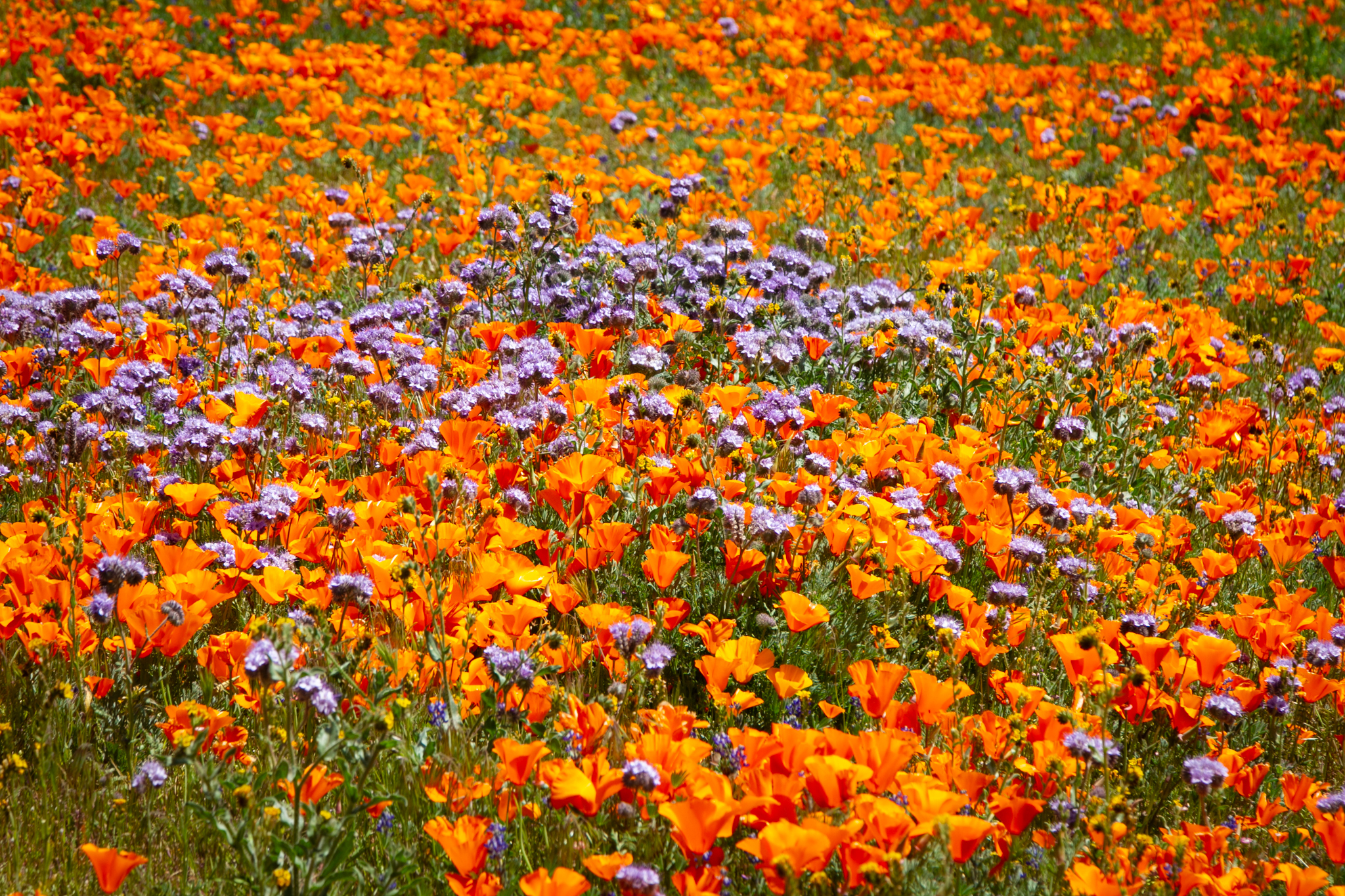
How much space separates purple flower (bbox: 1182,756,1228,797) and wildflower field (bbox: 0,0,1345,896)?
0.7 inches

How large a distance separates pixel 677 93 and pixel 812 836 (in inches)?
316

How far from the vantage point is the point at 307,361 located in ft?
12.8

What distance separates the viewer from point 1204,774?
2332mm

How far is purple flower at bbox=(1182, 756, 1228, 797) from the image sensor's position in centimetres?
233

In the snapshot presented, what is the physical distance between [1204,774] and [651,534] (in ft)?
4.53

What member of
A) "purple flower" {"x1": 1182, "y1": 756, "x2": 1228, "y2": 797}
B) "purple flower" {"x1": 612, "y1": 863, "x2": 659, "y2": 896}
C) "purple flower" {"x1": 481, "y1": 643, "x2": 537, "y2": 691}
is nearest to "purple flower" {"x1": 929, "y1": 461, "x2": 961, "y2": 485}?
"purple flower" {"x1": 1182, "y1": 756, "x2": 1228, "y2": 797}

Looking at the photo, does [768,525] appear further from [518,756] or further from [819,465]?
[518,756]

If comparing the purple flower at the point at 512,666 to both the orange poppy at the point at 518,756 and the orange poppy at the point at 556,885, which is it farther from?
the orange poppy at the point at 556,885

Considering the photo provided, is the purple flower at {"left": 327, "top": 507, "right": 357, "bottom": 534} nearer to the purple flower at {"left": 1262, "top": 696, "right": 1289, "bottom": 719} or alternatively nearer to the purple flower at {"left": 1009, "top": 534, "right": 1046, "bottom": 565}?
the purple flower at {"left": 1009, "top": 534, "right": 1046, "bottom": 565}

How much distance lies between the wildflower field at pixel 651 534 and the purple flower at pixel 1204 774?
2 cm

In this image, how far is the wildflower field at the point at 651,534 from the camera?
83.7 inches

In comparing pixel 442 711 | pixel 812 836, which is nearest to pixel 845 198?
pixel 442 711

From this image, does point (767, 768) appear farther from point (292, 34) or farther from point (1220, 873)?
point (292, 34)

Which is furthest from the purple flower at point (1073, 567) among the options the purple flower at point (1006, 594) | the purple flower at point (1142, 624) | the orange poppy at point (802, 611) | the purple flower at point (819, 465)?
the orange poppy at point (802, 611)
